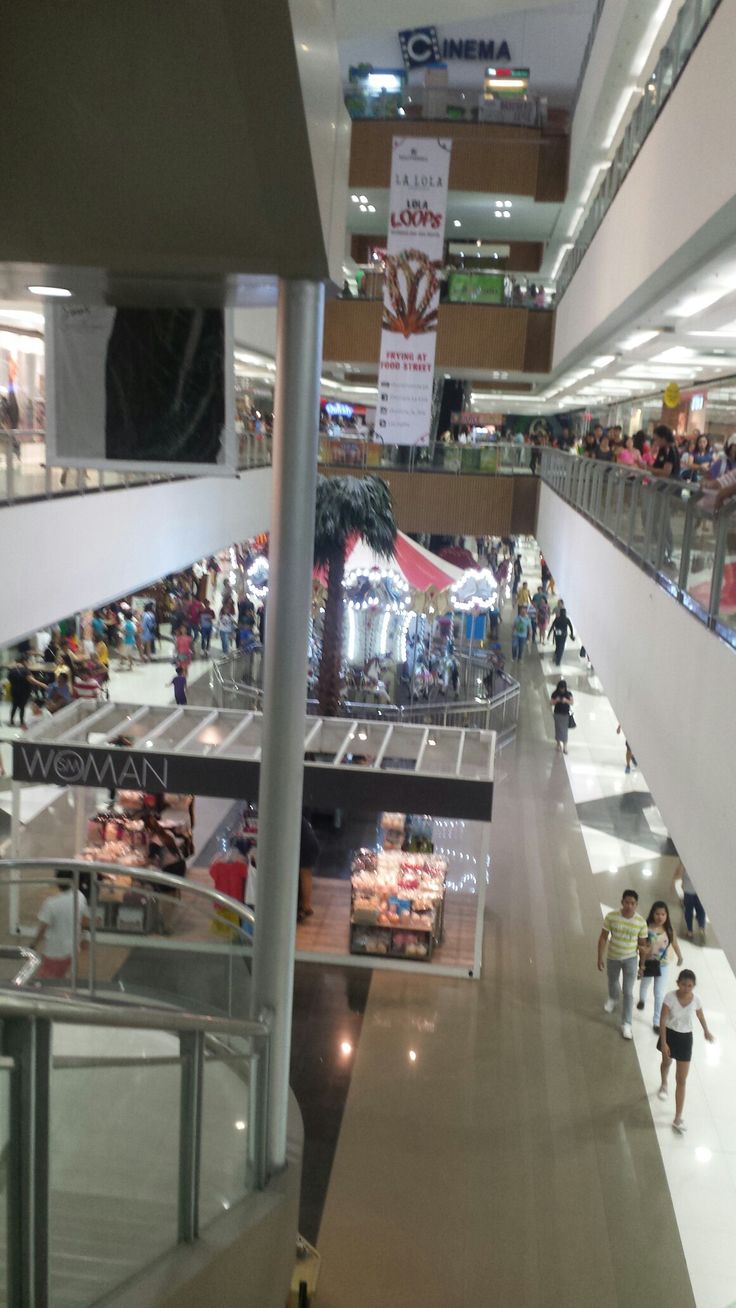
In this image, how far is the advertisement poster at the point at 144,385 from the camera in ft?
15.5

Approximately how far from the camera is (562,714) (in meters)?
18.7

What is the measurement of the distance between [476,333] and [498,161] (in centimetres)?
296

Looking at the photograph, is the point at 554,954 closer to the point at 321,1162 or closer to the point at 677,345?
the point at 321,1162

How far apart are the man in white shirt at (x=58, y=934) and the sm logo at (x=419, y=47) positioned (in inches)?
903

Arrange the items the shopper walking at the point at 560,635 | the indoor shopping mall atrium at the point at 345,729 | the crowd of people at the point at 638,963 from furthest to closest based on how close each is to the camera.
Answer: the shopper walking at the point at 560,635, the crowd of people at the point at 638,963, the indoor shopping mall atrium at the point at 345,729

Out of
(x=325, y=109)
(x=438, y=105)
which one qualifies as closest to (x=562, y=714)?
(x=438, y=105)

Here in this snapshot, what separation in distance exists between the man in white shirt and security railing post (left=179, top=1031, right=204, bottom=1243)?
108 inches

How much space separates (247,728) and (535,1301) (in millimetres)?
6987

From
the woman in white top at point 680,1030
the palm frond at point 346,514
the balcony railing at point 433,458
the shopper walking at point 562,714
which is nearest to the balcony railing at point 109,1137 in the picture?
the woman in white top at point 680,1030

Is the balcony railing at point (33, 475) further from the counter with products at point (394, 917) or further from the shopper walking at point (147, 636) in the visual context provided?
the shopper walking at point (147, 636)

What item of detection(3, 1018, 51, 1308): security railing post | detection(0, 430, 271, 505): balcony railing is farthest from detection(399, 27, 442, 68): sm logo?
detection(3, 1018, 51, 1308): security railing post

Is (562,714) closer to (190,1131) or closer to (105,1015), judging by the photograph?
(190,1131)

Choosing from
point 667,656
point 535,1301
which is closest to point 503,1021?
point 535,1301

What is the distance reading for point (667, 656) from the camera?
630 cm
